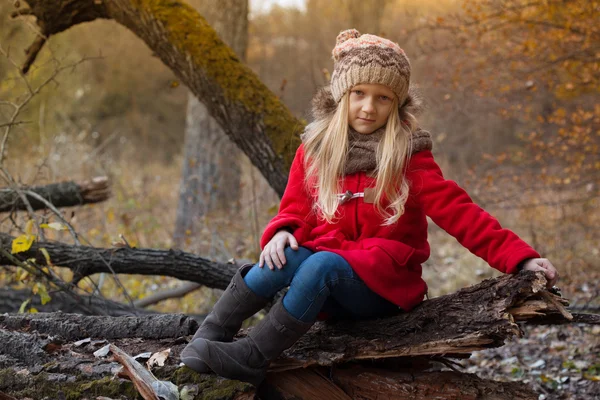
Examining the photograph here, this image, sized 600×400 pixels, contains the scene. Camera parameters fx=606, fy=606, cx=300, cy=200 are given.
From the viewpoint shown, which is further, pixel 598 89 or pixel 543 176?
pixel 543 176

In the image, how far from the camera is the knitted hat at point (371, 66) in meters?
2.66

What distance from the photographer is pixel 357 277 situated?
2477mm

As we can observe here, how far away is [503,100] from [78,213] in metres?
5.13

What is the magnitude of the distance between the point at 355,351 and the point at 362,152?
0.86m

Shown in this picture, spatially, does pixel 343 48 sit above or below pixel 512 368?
above

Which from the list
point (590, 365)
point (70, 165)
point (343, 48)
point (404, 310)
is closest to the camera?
point (404, 310)

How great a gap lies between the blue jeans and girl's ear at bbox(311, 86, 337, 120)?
727mm

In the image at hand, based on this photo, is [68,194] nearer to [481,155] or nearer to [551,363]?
[551,363]

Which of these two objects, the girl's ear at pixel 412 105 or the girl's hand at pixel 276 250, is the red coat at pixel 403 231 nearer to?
the girl's hand at pixel 276 250

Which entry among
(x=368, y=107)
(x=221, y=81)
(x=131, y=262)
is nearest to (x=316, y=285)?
(x=368, y=107)

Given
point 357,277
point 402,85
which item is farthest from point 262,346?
point 402,85

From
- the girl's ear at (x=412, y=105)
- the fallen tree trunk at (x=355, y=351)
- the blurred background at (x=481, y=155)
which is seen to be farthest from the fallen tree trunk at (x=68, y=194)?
the girl's ear at (x=412, y=105)

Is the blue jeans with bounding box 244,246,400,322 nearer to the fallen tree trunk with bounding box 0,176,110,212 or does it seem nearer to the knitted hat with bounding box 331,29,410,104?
the knitted hat with bounding box 331,29,410,104

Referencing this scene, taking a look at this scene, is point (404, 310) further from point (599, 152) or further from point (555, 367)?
point (599, 152)
